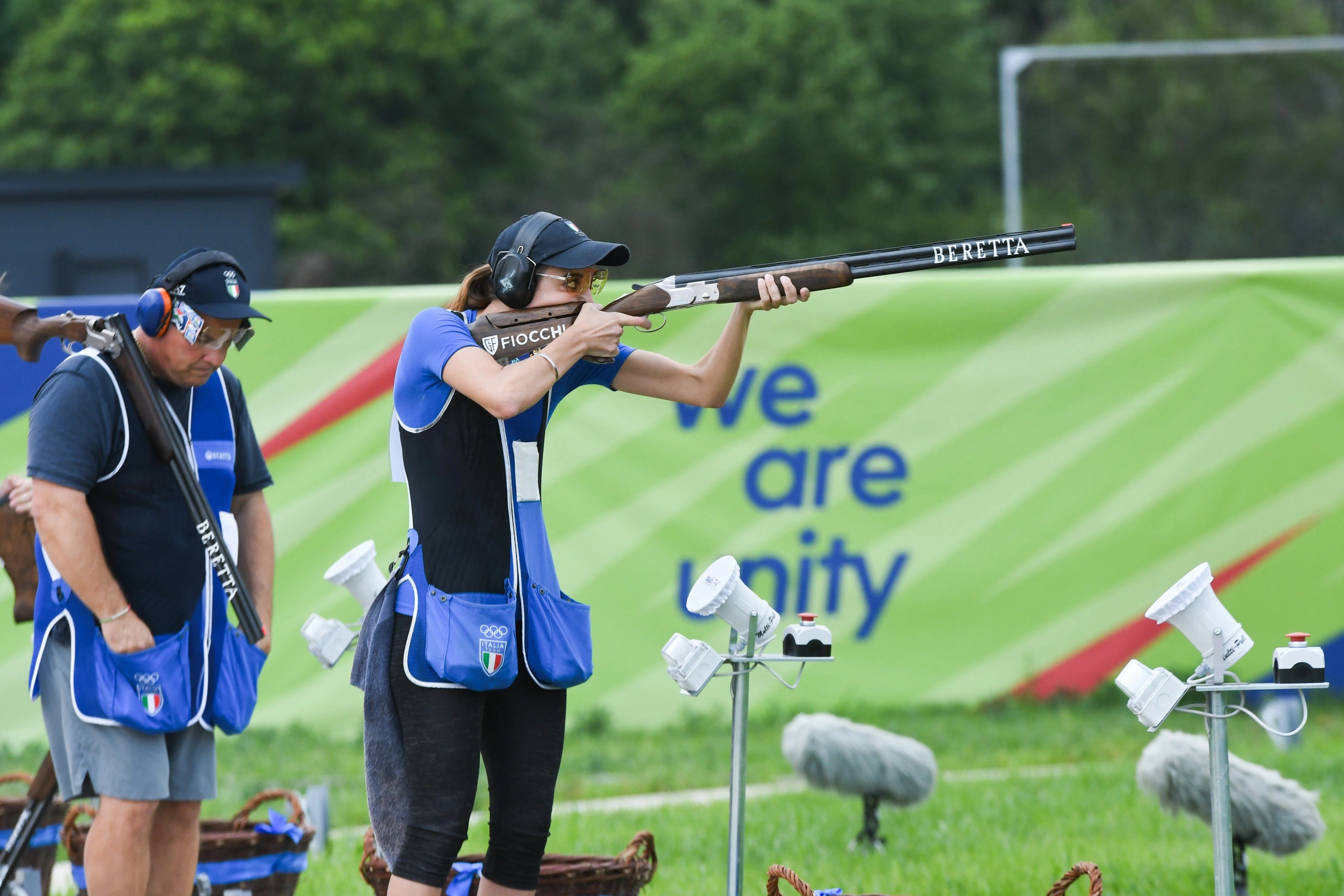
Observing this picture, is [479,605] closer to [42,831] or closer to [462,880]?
[462,880]

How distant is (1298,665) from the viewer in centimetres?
346

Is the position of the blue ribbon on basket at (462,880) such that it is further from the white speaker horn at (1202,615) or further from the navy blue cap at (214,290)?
the white speaker horn at (1202,615)

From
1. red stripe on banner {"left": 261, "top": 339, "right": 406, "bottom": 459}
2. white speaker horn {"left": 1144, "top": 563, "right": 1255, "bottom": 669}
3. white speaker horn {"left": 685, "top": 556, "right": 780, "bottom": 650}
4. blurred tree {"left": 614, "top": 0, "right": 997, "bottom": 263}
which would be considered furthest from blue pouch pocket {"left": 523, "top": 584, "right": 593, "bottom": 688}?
blurred tree {"left": 614, "top": 0, "right": 997, "bottom": 263}

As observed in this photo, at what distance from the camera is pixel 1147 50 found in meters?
19.4

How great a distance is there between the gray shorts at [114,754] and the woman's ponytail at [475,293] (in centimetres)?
126

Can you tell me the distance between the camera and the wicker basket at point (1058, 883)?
355 centimetres

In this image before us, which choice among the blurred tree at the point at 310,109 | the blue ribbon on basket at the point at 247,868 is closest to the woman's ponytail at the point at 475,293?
the blue ribbon on basket at the point at 247,868

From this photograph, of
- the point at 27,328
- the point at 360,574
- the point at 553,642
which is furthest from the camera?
the point at 360,574

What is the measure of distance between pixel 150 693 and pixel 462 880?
91cm

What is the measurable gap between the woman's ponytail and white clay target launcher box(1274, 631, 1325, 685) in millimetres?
1957

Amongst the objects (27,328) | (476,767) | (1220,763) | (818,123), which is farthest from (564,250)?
(818,123)

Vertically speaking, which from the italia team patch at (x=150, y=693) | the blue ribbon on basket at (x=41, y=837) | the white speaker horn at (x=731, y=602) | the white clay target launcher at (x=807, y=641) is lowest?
the blue ribbon on basket at (x=41, y=837)

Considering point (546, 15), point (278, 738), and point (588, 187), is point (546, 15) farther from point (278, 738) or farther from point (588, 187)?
point (278, 738)

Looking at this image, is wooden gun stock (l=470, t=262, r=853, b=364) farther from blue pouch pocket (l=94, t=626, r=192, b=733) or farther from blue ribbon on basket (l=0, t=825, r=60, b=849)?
blue ribbon on basket (l=0, t=825, r=60, b=849)
